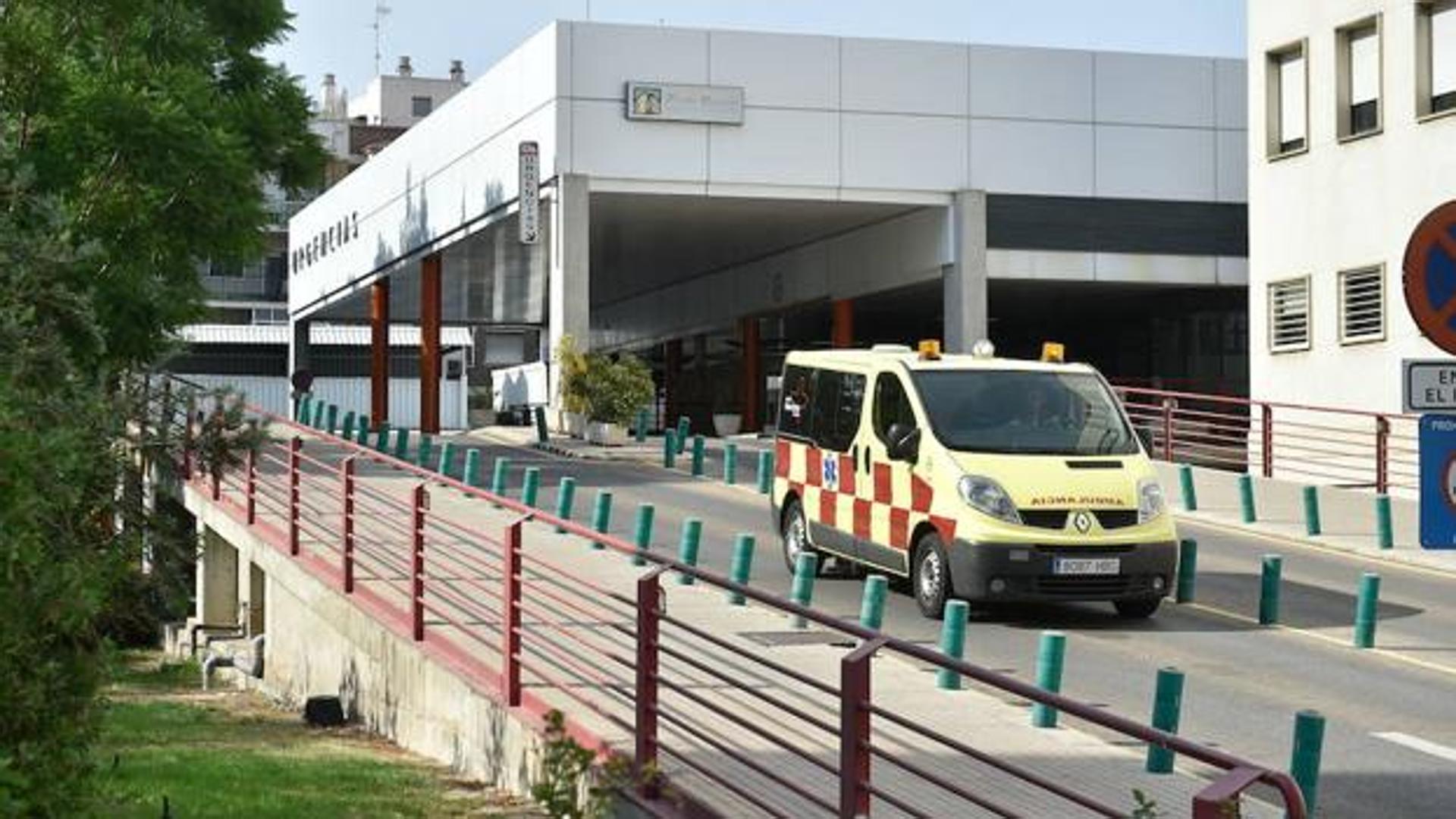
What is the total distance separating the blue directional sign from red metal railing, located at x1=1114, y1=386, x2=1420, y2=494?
18995mm

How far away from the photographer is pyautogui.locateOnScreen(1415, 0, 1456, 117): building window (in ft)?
95.2

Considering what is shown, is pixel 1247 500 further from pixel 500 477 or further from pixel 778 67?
pixel 778 67

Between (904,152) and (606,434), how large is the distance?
34.6ft

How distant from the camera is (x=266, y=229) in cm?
2853

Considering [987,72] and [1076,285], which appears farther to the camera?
[1076,285]

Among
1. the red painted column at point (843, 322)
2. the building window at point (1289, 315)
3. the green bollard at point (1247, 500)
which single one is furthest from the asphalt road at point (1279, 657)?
the red painted column at point (843, 322)

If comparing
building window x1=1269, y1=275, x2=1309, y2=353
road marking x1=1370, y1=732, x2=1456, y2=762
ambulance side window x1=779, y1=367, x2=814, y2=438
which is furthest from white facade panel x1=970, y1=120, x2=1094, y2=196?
road marking x1=1370, y1=732, x2=1456, y2=762

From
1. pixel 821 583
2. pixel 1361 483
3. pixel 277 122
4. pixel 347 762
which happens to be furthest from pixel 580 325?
pixel 347 762

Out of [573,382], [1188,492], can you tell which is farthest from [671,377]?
[1188,492]

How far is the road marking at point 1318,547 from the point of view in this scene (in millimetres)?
20312

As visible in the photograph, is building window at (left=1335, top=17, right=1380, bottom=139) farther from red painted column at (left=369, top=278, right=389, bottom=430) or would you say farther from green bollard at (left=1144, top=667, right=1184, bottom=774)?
red painted column at (left=369, top=278, right=389, bottom=430)

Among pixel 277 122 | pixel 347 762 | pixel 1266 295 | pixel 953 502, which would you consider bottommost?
pixel 347 762

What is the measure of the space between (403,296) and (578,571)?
57.7 meters

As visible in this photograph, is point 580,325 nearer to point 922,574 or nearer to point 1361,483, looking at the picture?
point 1361,483
